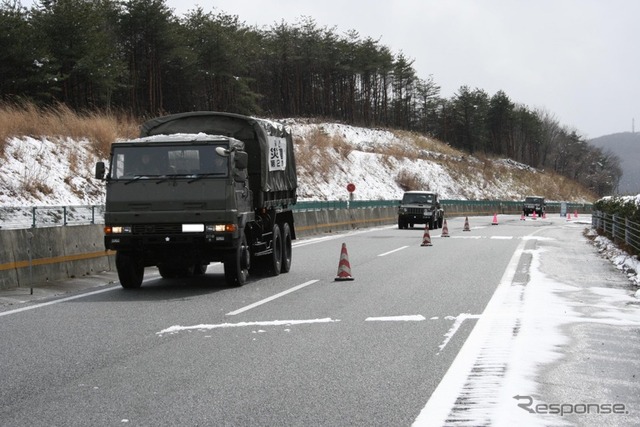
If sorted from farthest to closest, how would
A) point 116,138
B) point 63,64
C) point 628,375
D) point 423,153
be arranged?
point 423,153
point 63,64
point 116,138
point 628,375

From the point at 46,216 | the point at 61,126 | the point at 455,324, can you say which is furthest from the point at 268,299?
the point at 61,126

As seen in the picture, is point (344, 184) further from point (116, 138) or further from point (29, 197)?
point (29, 197)

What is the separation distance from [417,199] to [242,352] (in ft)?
118

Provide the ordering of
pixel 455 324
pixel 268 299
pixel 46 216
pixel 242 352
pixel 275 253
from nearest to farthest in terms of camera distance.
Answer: pixel 242 352 < pixel 455 324 < pixel 268 299 < pixel 46 216 < pixel 275 253

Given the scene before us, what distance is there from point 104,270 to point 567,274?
32.5 ft

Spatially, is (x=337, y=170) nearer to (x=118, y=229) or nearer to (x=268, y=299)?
(x=118, y=229)

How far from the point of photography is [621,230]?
85.8 feet

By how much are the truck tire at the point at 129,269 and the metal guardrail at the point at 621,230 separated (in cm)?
1174

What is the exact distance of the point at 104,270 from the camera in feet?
56.4

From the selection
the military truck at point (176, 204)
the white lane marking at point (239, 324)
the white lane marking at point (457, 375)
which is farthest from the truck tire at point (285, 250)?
the white lane marking at point (239, 324)

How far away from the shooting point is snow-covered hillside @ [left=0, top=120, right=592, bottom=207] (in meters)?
32.5

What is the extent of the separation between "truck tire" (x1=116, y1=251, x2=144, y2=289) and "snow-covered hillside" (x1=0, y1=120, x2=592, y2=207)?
14902 mm

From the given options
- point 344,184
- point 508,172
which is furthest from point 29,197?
point 508,172

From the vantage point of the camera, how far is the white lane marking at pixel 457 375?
5740 millimetres
